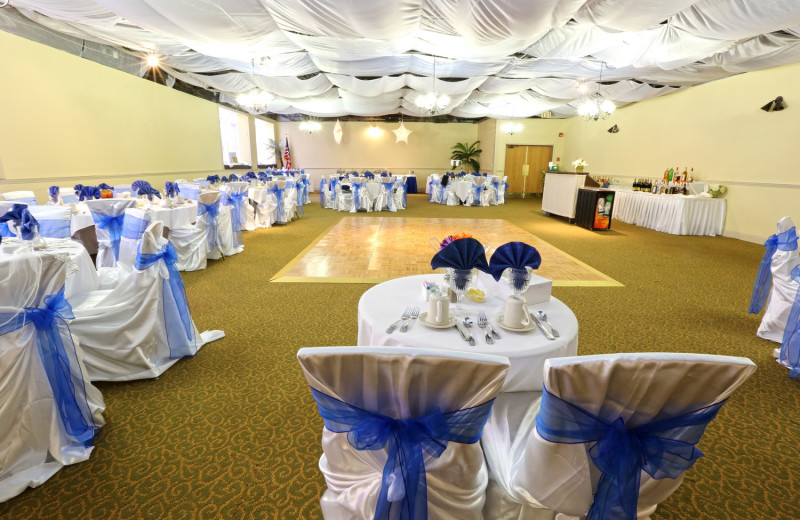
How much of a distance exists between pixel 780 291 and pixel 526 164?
12.9 metres

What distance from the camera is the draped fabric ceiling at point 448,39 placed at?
4.29m

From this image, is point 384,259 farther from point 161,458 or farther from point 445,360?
point 445,360

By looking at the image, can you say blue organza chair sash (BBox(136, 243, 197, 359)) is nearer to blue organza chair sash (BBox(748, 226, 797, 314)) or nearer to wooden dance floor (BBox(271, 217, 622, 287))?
wooden dance floor (BBox(271, 217, 622, 287))

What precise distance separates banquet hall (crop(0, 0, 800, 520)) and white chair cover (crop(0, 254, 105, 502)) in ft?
0.37

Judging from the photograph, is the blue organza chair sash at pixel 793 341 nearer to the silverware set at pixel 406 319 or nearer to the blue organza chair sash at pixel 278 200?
the silverware set at pixel 406 319

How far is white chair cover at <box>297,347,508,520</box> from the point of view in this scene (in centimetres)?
95

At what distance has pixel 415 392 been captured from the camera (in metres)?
0.98

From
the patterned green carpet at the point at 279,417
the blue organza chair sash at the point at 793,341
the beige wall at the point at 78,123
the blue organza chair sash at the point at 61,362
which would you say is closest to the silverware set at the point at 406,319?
the patterned green carpet at the point at 279,417

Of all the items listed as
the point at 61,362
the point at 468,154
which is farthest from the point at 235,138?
the point at 61,362

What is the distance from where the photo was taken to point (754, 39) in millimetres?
5430

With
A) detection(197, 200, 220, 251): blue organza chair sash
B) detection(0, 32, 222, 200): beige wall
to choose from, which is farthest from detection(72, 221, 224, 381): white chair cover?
detection(0, 32, 222, 200): beige wall

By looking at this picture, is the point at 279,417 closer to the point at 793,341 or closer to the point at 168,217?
the point at 793,341

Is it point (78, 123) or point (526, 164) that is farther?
point (526, 164)

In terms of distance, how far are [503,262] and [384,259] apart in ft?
12.4
